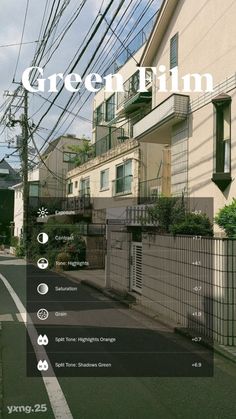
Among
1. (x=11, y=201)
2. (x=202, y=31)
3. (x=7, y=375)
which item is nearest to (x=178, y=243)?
(x=7, y=375)

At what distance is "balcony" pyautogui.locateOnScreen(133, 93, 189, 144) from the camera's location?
12453 mm

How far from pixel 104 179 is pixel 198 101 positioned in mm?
11227

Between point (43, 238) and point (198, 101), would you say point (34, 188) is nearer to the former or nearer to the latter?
point (198, 101)

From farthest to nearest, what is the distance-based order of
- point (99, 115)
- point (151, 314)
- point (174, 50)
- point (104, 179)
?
point (99, 115)
point (104, 179)
point (174, 50)
point (151, 314)

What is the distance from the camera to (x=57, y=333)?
7.05 meters

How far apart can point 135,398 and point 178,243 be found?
3.91 m

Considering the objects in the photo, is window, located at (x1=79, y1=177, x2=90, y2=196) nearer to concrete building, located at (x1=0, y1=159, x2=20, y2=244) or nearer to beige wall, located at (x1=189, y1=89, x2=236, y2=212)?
beige wall, located at (x1=189, y1=89, x2=236, y2=212)

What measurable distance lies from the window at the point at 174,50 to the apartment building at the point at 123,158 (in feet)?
5.25

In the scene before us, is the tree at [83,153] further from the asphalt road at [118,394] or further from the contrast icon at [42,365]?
the contrast icon at [42,365]

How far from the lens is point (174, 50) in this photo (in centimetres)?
1367

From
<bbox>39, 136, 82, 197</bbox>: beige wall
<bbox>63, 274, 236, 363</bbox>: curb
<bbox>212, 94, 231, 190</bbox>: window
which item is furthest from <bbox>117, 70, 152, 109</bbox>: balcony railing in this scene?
<bbox>39, 136, 82, 197</bbox>: beige wall

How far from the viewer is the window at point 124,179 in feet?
64.8

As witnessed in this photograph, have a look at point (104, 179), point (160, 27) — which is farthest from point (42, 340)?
point (104, 179)

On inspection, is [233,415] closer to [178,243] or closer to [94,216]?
[178,243]
